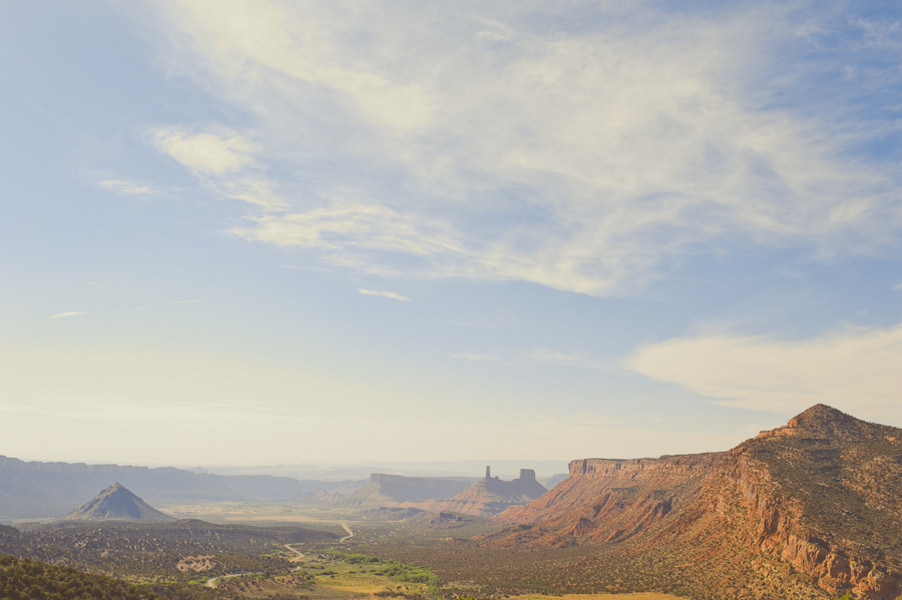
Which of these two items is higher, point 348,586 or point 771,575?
point 771,575

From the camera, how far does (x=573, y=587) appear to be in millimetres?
102312

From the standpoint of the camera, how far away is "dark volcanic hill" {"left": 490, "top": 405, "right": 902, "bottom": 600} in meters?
78.2

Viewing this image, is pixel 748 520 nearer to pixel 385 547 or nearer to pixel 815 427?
pixel 815 427

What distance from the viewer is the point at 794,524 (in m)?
86.9

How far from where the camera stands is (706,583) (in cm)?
9169

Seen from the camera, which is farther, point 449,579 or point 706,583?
point 449,579

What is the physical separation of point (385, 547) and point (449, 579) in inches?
3081

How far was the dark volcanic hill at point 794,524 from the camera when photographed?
257 ft

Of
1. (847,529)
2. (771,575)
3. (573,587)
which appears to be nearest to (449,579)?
(573,587)

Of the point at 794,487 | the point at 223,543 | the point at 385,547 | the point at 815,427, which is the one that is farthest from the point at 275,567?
the point at 815,427

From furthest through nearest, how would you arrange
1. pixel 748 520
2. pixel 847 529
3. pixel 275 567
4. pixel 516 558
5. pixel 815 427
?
pixel 516 558
pixel 275 567
pixel 815 427
pixel 748 520
pixel 847 529

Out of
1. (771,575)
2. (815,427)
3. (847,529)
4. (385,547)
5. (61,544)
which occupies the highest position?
(815,427)

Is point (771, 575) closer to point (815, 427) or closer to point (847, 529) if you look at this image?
point (847, 529)

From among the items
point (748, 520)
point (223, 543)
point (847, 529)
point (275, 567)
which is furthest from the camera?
point (223, 543)
